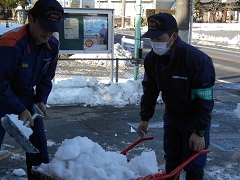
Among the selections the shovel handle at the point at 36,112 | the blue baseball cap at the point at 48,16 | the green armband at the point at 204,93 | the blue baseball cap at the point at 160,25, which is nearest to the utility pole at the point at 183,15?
the blue baseball cap at the point at 160,25

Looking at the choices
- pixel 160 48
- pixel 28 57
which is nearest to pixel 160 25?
pixel 160 48

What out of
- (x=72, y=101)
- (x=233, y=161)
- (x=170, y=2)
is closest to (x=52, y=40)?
(x=233, y=161)

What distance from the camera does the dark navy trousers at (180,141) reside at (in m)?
3.47

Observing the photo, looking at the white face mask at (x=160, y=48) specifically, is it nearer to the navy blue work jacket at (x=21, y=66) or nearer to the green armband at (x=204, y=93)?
the green armband at (x=204, y=93)

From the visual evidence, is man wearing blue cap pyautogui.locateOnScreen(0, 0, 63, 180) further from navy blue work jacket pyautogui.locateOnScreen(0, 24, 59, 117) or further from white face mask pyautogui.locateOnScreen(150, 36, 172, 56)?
white face mask pyautogui.locateOnScreen(150, 36, 172, 56)

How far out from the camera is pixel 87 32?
396 inches

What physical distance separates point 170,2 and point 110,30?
49.5 meters

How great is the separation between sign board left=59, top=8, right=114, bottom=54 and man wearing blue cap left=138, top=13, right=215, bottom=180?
648 cm

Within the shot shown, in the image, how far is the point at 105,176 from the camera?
2777 millimetres

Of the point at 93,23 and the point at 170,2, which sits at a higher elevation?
the point at 170,2

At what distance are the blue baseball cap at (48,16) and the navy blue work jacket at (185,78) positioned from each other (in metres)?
0.98

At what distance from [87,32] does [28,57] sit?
22.6 ft

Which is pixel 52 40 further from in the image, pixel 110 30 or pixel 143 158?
pixel 110 30

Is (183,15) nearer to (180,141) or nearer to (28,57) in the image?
(180,141)
